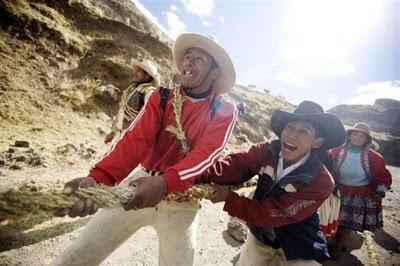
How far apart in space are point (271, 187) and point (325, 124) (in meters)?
0.75

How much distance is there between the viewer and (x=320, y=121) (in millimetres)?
2830

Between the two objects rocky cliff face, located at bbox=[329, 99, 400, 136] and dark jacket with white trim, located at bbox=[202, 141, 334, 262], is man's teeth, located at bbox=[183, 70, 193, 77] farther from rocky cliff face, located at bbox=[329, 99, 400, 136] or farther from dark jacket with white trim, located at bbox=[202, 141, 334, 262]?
rocky cliff face, located at bbox=[329, 99, 400, 136]

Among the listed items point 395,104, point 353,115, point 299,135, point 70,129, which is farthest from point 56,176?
point 395,104

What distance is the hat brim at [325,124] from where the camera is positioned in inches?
111

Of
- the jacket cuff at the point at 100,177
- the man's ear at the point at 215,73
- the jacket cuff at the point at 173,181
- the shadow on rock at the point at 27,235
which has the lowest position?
the shadow on rock at the point at 27,235

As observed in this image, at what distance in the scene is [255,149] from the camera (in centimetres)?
301

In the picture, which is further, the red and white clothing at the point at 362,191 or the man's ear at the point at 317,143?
the red and white clothing at the point at 362,191

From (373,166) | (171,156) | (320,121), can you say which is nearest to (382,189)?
(373,166)

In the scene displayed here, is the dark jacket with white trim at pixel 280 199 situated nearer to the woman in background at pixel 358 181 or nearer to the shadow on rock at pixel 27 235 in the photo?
the shadow on rock at pixel 27 235

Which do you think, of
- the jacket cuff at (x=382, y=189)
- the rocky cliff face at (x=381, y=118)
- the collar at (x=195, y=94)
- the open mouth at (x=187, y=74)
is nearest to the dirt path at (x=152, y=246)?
the jacket cuff at (x=382, y=189)

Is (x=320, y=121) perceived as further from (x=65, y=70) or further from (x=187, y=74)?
(x=65, y=70)

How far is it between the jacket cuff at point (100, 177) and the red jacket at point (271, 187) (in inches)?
31.0

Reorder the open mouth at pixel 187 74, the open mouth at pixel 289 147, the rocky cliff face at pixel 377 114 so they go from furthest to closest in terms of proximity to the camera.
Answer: the rocky cliff face at pixel 377 114
the open mouth at pixel 289 147
the open mouth at pixel 187 74

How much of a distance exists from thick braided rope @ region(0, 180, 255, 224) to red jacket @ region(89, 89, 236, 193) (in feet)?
1.67
